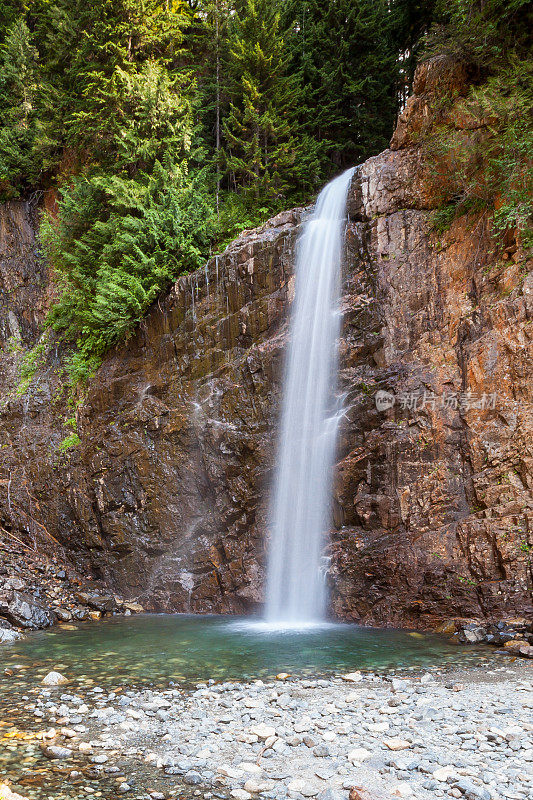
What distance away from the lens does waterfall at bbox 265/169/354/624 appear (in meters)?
11.0

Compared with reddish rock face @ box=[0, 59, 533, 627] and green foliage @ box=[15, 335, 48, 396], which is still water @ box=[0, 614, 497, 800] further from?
green foliage @ box=[15, 335, 48, 396]

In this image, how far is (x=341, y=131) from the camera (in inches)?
781

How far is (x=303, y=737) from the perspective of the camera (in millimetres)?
4711

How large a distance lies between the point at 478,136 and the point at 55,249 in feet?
44.0

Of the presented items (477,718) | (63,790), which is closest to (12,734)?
(63,790)

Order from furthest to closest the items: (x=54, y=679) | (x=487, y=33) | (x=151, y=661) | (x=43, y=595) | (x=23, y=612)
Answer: (x=43, y=595), (x=487, y=33), (x=23, y=612), (x=151, y=661), (x=54, y=679)

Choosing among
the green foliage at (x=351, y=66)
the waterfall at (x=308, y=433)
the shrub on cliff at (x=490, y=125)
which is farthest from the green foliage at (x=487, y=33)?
the green foliage at (x=351, y=66)

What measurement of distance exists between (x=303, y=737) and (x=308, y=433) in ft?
24.4

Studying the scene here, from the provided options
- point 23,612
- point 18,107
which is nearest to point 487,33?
point 23,612

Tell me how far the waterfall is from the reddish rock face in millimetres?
315

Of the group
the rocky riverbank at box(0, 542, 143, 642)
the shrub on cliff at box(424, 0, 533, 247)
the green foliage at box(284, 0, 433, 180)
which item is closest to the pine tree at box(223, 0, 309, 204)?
the green foliage at box(284, 0, 433, 180)

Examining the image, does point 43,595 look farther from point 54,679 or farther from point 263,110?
point 263,110

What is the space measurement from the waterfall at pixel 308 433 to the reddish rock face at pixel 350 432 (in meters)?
0.32

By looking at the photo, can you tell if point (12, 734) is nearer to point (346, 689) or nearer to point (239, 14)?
point (346, 689)
